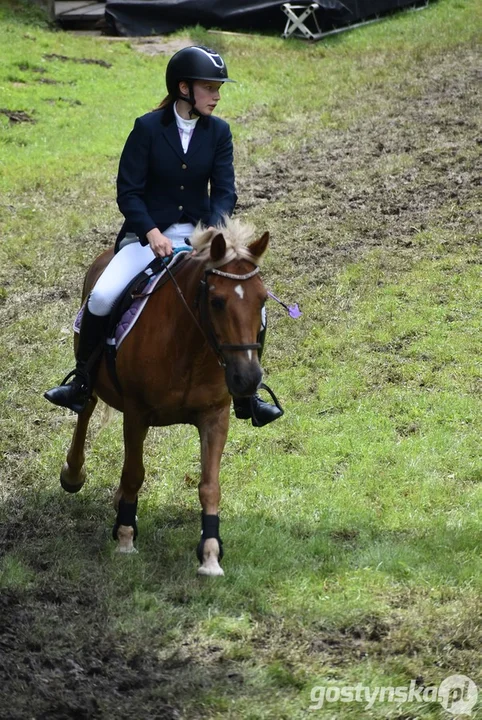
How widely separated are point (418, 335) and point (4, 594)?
5046 mm

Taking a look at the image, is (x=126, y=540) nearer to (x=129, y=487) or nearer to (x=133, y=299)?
(x=129, y=487)

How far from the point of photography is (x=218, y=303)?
16.8 feet

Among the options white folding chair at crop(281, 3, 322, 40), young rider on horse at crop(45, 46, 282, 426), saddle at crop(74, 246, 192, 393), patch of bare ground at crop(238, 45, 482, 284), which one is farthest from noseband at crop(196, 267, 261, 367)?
white folding chair at crop(281, 3, 322, 40)

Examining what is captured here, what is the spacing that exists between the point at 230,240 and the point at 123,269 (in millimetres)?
1016

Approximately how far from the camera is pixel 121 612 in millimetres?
5375

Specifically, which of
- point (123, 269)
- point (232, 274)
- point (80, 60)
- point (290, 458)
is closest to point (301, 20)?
point (80, 60)

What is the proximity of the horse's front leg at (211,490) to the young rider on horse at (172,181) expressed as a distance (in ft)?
1.07

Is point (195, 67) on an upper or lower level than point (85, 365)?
upper

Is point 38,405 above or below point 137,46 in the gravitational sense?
below

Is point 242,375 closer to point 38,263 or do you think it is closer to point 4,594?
point 4,594

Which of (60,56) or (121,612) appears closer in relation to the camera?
(121,612)

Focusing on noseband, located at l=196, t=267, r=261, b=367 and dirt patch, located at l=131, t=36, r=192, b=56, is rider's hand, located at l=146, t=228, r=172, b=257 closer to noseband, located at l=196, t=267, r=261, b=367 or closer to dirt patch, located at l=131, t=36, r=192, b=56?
noseband, located at l=196, t=267, r=261, b=367

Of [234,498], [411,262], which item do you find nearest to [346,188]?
[411,262]

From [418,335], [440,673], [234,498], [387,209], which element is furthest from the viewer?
[387,209]
